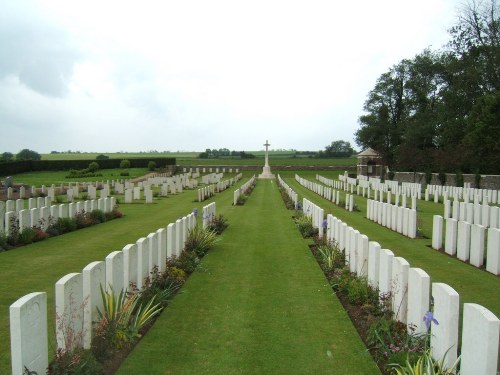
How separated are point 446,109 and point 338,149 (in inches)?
2726

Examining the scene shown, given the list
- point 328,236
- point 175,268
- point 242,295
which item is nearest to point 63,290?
point 242,295

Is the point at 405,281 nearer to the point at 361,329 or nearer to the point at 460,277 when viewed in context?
the point at 361,329

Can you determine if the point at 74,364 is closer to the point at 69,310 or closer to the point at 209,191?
the point at 69,310

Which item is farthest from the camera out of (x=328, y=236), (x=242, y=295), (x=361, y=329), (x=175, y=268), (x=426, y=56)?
(x=426, y=56)

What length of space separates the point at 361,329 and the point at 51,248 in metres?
8.17

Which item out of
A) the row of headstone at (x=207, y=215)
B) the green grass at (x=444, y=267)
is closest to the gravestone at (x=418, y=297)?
the green grass at (x=444, y=267)

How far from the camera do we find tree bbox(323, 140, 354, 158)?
105m

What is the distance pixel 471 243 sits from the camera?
9.62 meters

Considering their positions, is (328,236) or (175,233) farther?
(328,236)

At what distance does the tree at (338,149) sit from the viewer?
10538cm

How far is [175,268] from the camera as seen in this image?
27.1 feet

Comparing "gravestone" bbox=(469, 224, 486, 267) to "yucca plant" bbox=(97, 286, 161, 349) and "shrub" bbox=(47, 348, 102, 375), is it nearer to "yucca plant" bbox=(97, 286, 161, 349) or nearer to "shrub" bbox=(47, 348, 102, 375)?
"yucca plant" bbox=(97, 286, 161, 349)

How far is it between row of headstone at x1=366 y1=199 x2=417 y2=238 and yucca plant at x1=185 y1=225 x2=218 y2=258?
547 cm

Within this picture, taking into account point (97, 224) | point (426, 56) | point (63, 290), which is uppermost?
point (426, 56)
